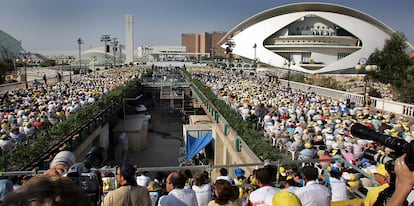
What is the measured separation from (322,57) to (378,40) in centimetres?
1213

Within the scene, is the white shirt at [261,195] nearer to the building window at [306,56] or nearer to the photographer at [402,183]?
the photographer at [402,183]

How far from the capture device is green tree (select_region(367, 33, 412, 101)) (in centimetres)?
2388

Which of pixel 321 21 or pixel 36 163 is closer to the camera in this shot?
pixel 36 163

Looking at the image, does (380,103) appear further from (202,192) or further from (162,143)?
(202,192)

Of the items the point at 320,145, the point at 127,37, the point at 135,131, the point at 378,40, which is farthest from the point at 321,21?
the point at 320,145

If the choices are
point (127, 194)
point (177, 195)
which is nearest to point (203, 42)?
point (177, 195)

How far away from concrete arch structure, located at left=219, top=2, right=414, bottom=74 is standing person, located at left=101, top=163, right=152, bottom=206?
63361 millimetres

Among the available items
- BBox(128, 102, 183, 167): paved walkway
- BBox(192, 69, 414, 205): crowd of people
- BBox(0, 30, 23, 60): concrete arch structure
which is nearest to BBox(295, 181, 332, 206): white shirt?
BBox(192, 69, 414, 205): crowd of people

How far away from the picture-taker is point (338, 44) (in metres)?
67.7

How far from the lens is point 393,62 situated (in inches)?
989

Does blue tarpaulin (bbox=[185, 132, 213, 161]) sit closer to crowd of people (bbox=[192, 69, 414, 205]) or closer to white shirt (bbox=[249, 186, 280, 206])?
crowd of people (bbox=[192, 69, 414, 205])

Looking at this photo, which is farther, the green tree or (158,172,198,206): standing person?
the green tree

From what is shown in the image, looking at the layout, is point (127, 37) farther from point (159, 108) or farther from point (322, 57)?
point (159, 108)

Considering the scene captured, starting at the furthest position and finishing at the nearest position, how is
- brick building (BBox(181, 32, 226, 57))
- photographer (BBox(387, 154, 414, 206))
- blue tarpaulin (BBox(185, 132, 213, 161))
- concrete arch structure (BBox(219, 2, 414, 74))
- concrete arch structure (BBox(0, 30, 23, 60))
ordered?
brick building (BBox(181, 32, 226, 57)) < concrete arch structure (BBox(0, 30, 23, 60)) < concrete arch structure (BBox(219, 2, 414, 74)) < blue tarpaulin (BBox(185, 132, 213, 161)) < photographer (BBox(387, 154, 414, 206))
